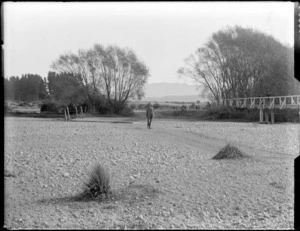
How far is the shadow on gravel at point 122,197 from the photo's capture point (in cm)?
262

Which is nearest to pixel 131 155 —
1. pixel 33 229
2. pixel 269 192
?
pixel 269 192

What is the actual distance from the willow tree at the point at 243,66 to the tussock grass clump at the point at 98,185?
68.5 inches

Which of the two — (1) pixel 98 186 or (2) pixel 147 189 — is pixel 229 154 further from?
(1) pixel 98 186

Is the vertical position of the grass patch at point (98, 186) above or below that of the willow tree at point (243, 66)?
below

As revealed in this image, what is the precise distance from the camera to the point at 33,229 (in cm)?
196

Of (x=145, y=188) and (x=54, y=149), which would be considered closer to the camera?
(x=145, y=188)

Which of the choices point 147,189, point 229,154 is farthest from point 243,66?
point 147,189

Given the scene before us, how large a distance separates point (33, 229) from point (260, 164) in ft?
10.5

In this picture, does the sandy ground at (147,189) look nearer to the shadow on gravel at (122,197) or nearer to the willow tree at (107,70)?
the shadow on gravel at (122,197)

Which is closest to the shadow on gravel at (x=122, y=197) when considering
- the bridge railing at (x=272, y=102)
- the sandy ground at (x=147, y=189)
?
the sandy ground at (x=147, y=189)

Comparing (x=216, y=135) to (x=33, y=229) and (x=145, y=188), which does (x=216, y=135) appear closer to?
(x=145, y=188)

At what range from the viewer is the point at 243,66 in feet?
18.9

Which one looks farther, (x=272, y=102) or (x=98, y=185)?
(x=272, y=102)

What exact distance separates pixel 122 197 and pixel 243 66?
157 inches
